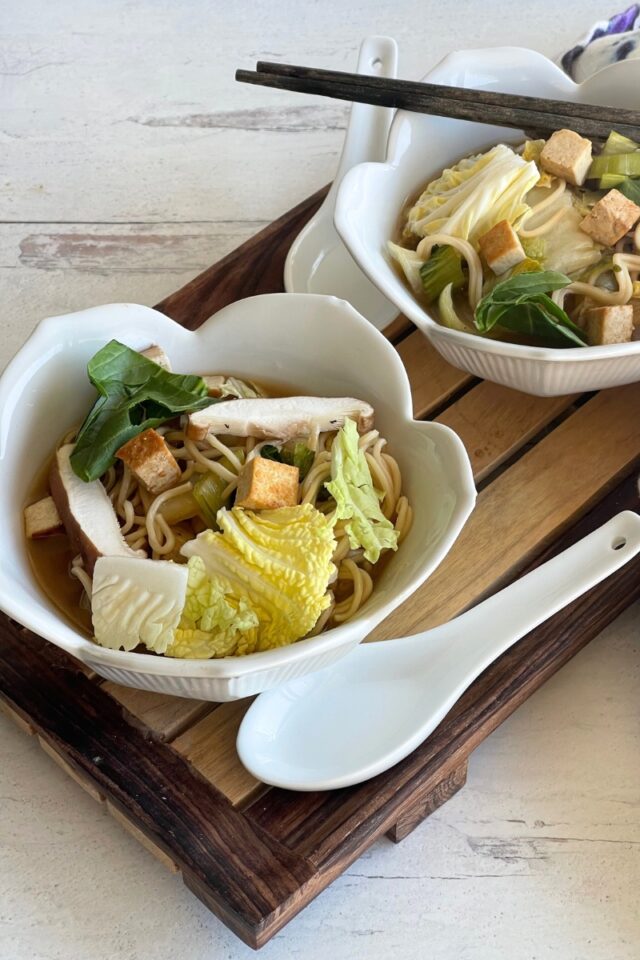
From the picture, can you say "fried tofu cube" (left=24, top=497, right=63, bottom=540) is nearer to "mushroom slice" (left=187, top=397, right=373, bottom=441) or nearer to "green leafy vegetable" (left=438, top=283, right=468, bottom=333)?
"mushroom slice" (left=187, top=397, right=373, bottom=441)

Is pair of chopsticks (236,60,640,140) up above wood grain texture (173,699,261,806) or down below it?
above

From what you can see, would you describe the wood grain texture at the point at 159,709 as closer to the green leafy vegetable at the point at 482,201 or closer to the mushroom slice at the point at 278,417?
the mushroom slice at the point at 278,417

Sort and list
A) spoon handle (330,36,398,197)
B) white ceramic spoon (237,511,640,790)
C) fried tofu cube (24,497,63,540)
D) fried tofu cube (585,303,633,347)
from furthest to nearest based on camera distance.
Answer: spoon handle (330,36,398,197) < fried tofu cube (585,303,633,347) < fried tofu cube (24,497,63,540) < white ceramic spoon (237,511,640,790)

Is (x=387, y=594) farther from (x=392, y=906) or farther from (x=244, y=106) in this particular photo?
(x=244, y=106)

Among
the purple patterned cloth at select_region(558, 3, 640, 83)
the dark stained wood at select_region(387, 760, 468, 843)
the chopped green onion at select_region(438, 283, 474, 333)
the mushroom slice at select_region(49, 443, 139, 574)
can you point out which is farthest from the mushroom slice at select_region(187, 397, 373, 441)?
the purple patterned cloth at select_region(558, 3, 640, 83)

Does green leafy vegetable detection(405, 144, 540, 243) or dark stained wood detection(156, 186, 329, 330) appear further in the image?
dark stained wood detection(156, 186, 329, 330)

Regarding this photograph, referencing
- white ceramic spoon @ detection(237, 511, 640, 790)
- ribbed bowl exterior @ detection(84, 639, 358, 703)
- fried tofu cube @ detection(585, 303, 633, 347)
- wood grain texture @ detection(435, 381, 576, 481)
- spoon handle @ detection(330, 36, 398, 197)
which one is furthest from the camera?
spoon handle @ detection(330, 36, 398, 197)

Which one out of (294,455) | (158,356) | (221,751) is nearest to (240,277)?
(158,356)

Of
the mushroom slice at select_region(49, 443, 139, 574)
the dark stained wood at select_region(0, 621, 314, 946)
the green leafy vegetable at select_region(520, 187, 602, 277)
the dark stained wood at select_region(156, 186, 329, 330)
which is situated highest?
the green leafy vegetable at select_region(520, 187, 602, 277)
